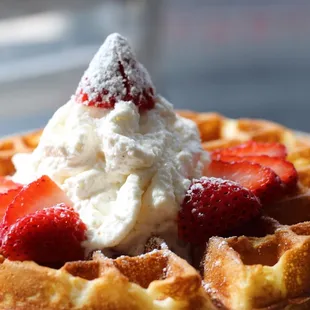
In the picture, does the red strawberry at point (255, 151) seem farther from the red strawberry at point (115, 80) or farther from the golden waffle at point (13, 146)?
the golden waffle at point (13, 146)

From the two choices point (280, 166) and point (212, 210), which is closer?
point (212, 210)

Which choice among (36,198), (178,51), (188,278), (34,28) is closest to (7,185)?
(36,198)

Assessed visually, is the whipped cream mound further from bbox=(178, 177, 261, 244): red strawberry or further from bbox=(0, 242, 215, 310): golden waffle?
bbox=(0, 242, 215, 310): golden waffle

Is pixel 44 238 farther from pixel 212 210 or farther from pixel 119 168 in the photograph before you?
pixel 212 210

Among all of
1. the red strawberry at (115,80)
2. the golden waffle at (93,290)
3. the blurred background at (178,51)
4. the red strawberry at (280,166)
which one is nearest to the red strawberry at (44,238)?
the golden waffle at (93,290)

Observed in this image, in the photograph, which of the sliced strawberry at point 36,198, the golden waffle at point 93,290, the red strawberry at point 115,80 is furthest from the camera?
the red strawberry at point 115,80

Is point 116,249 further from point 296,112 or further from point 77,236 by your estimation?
point 296,112
